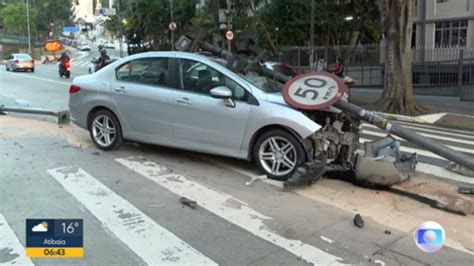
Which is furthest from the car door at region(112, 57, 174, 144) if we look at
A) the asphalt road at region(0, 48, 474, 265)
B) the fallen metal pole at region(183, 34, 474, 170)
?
the fallen metal pole at region(183, 34, 474, 170)

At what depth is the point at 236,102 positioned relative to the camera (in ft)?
21.4

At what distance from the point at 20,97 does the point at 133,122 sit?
10630mm

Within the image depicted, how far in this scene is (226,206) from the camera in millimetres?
5375

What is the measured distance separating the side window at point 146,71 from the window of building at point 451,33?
2451 centimetres

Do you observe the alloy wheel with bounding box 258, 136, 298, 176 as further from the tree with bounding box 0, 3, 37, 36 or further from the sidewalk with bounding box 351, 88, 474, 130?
the tree with bounding box 0, 3, 37, 36

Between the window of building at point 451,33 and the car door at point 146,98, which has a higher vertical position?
the window of building at point 451,33

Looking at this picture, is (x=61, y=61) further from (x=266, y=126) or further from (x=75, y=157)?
(x=266, y=126)

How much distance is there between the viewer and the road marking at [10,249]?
396cm

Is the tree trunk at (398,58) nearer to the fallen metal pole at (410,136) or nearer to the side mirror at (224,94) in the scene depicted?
the fallen metal pole at (410,136)

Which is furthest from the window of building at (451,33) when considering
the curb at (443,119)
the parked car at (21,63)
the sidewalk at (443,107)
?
the parked car at (21,63)

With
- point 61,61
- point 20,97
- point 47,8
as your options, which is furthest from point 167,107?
point 47,8
